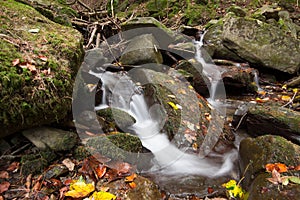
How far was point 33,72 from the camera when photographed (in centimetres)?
238

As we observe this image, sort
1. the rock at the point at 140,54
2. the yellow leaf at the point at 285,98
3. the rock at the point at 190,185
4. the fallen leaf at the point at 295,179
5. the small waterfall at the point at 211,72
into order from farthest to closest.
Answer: the small waterfall at the point at 211,72 < the yellow leaf at the point at 285,98 < the rock at the point at 140,54 < the rock at the point at 190,185 < the fallen leaf at the point at 295,179

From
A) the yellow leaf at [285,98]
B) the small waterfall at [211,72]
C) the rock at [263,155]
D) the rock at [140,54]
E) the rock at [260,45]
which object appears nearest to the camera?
the rock at [263,155]

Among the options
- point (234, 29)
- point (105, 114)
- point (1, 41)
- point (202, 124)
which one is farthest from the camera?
point (234, 29)

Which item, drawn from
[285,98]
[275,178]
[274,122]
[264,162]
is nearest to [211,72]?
[285,98]

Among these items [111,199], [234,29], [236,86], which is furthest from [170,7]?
[111,199]

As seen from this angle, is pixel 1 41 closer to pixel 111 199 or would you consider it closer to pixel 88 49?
pixel 111 199

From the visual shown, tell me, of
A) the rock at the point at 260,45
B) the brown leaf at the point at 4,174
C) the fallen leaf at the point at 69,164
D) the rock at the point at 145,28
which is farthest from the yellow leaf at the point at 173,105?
the rock at the point at 260,45

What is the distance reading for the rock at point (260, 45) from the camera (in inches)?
275

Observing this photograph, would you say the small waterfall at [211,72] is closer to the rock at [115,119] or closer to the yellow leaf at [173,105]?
the yellow leaf at [173,105]

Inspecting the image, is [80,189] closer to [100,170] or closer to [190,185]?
[100,170]

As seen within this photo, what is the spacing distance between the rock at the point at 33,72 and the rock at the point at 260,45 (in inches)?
232

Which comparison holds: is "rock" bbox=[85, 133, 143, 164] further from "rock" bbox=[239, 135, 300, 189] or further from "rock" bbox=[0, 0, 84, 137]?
"rock" bbox=[239, 135, 300, 189]

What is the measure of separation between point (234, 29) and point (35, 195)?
745 centimetres

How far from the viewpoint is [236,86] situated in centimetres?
621
